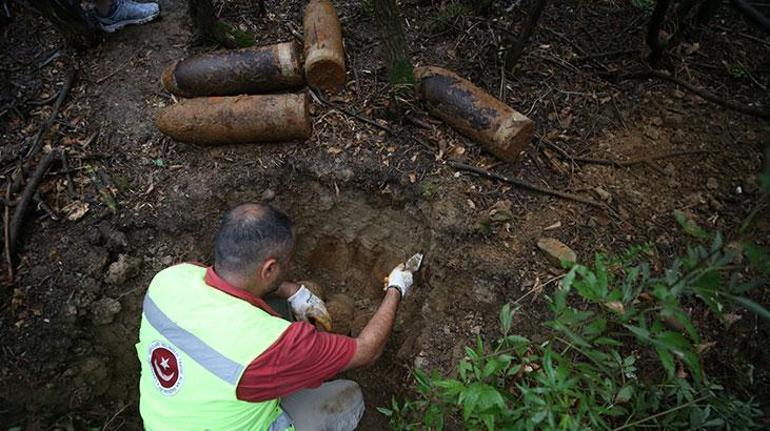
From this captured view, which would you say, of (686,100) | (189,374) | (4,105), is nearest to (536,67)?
(686,100)

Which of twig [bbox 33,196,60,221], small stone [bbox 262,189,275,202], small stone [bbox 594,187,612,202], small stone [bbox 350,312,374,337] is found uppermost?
small stone [bbox 594,187,612,202]

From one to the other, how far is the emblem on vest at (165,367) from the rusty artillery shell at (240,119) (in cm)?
156

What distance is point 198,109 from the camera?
322 centimetres

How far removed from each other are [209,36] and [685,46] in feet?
11.4

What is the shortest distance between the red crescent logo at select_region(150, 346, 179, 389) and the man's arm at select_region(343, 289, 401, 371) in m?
0.73

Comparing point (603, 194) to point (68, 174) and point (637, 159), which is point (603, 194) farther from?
point (68, 174)

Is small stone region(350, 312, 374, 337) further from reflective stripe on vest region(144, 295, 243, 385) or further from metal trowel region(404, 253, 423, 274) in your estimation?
reflective stripe on vest region(144, 295, 243, 385)

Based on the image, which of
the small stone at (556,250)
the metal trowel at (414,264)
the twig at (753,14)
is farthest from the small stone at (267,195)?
the twig at (753,14)

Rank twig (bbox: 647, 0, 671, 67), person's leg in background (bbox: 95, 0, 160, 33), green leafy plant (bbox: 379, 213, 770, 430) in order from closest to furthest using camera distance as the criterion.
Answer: green leafy plant (bbox: 379, 213, 770, 430) < twig (bbox: 647, 0, 671, 67) < person's leg in background (bbox: 95, 0, 160, 33)

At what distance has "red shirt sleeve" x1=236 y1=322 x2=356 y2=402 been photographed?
1966mm

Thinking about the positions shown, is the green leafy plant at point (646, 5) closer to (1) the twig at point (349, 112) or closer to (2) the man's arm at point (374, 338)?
(1) the twig at point (349, 112)

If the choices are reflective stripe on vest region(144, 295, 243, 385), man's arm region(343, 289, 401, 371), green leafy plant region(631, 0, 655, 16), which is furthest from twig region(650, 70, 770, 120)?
reflective stripe on vest region(144, 295, 243, 385)

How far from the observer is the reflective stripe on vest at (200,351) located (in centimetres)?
194

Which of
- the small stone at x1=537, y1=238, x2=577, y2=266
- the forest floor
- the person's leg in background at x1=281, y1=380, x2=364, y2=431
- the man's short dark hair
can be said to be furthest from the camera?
the forest floor
